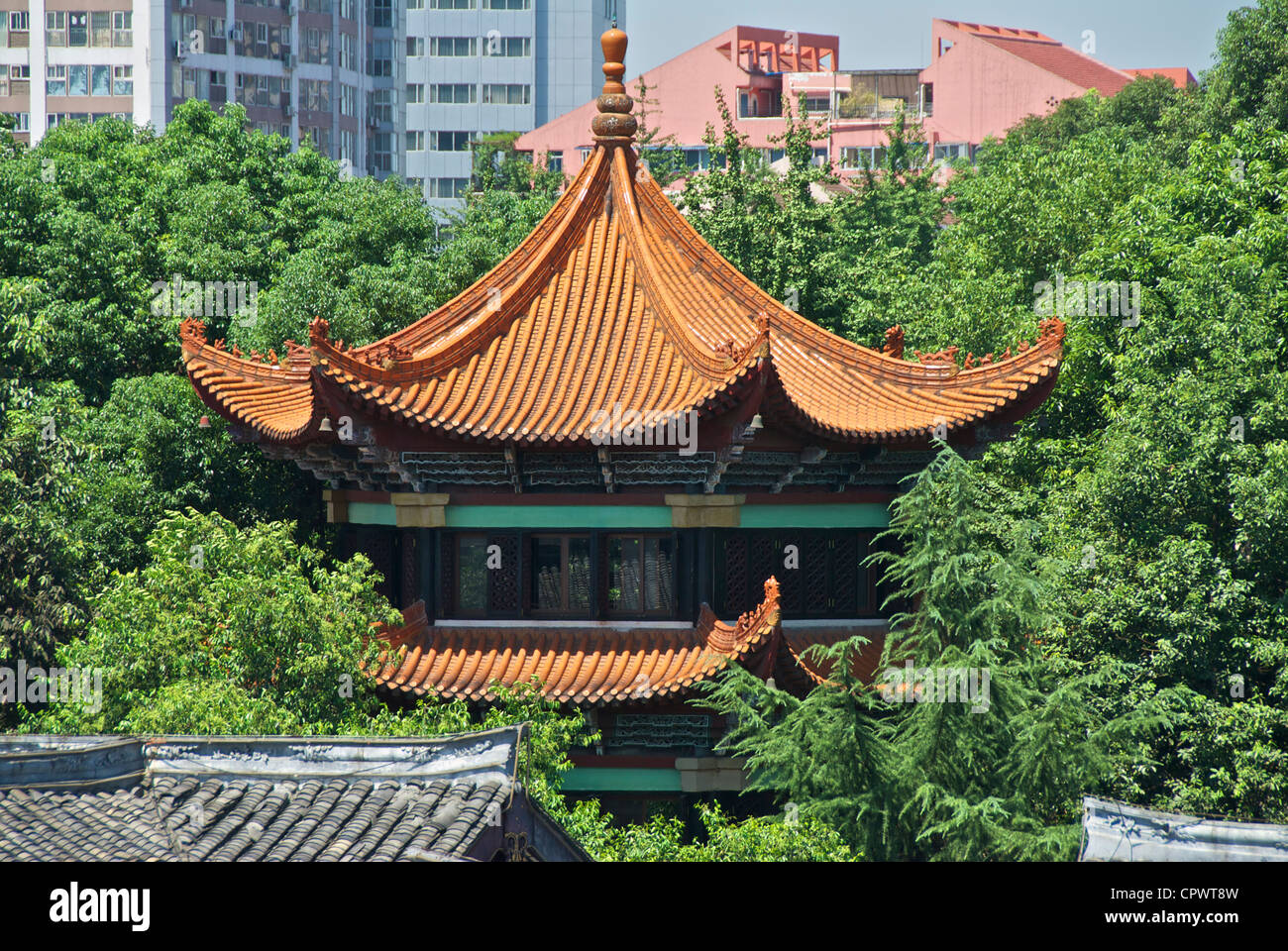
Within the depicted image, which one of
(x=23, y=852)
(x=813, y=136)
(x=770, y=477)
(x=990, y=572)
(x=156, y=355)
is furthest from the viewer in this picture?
(x=813, y=136)

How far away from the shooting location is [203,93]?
252 feet

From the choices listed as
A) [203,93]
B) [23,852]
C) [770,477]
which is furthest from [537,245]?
[203,93]

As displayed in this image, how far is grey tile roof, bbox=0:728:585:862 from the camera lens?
34.5ft

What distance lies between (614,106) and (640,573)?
585 centimetres

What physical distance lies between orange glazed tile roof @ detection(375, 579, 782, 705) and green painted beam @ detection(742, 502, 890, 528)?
4.04 ft

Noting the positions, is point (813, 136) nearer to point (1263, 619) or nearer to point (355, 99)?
point (1263, 619)

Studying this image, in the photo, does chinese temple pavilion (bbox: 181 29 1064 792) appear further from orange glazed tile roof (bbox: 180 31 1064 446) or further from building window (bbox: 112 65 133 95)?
building window (bbox: 112 65 133 95)

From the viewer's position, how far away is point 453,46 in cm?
9025

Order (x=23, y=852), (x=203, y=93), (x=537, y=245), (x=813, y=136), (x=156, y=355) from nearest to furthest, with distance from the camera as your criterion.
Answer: (x=23, y=852) → (x=537, y=245) → (x=156, y=355) → (x=813, y=136) → (x=203, y=93)

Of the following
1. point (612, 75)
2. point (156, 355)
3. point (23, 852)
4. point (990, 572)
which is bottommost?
point (23, 852)

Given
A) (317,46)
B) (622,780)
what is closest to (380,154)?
(317,46)

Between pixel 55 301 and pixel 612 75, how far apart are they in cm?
934

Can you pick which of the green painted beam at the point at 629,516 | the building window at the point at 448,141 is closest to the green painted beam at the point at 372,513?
the green painted beam at the point at 629,516

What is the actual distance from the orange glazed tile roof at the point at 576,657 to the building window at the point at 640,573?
30cm
